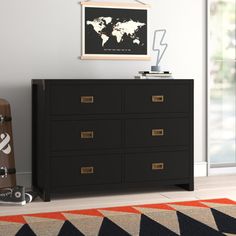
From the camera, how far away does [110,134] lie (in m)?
4.35

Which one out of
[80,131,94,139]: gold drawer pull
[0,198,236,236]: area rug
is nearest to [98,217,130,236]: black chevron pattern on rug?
[0,198,236,236]: area rug

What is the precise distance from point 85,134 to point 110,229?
1.06 metres

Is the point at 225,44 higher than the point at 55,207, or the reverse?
the point at 225,44

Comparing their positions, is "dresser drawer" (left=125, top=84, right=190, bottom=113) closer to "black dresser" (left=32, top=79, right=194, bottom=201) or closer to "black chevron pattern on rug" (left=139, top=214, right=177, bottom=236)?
"black dresser" (left=32, top=79, right=194, bottom=201)

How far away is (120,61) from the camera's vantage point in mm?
4918

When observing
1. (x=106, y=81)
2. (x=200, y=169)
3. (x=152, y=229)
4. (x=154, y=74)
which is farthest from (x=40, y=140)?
(x=200, y=169)

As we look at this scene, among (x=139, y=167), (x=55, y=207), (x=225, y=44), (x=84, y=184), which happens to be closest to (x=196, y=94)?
(x=225, y=44)

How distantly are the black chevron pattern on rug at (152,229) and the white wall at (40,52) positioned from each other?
148cm

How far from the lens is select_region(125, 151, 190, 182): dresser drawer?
4434 mm

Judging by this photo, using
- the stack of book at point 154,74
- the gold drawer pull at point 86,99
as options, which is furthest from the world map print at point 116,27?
the gold drawer pull at point 86,99

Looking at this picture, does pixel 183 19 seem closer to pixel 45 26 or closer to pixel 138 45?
pixel 138 45

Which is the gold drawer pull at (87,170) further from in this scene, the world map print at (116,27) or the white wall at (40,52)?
the world map print at (116,27)

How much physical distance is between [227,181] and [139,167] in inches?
38.0

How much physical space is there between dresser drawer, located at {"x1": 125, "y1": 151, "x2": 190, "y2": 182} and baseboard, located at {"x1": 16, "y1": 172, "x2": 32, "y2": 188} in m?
0.86
